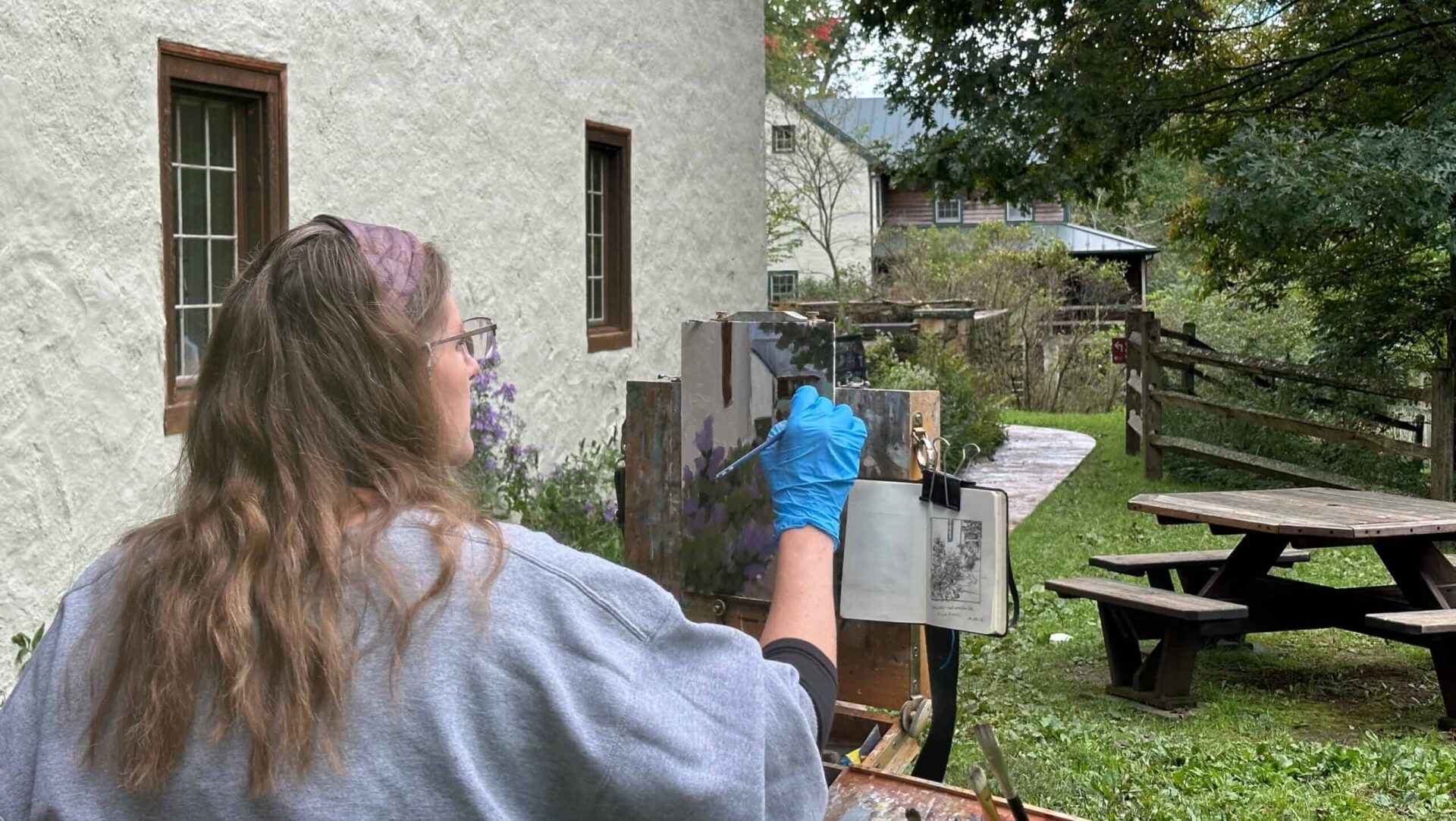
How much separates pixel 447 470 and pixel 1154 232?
44.6 metres

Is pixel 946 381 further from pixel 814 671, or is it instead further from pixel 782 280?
pixel 782 280

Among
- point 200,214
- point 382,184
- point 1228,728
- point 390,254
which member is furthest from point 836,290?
point 390,254

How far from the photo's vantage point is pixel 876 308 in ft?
58.3

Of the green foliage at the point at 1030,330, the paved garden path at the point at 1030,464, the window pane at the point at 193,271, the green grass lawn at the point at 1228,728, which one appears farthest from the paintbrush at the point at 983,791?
the green foliage at the point at 1030,330

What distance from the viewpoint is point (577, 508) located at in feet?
22.9

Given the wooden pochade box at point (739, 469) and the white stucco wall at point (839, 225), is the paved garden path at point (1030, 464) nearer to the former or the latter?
the wooden pochade box at point (739, 469)

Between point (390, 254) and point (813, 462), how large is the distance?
3.47 feet

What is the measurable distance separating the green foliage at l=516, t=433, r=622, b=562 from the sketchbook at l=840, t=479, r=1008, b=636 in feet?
11.4

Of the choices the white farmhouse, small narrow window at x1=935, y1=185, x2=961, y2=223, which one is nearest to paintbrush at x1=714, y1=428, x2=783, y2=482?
the white farmhouse

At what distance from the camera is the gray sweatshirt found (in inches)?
57.6

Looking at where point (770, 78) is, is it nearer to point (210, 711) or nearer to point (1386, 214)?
point (1386, 214)

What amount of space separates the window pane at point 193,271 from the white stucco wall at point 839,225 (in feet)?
94.4

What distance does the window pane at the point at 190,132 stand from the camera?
5.95m

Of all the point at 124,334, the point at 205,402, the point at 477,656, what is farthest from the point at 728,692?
the point at 124,334
